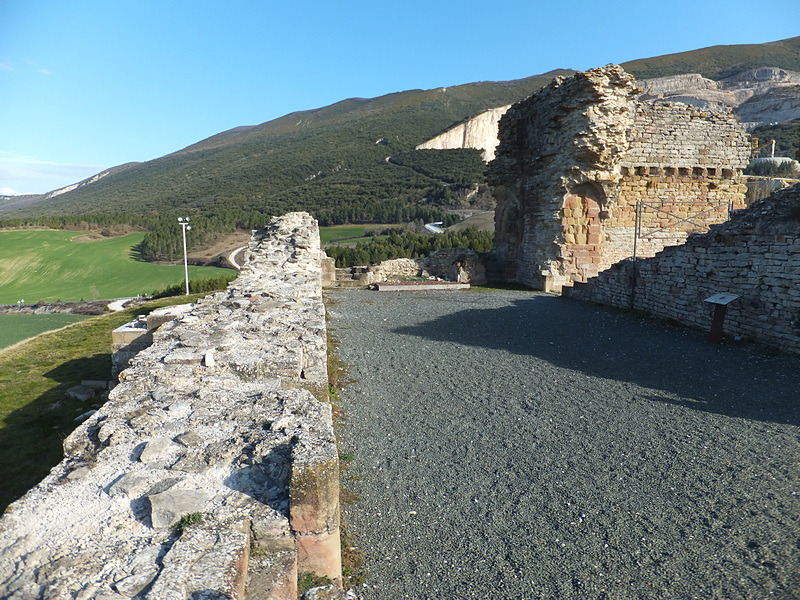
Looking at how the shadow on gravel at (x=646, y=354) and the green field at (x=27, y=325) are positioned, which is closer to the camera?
the shadow on gravel at (x=646, y=354)

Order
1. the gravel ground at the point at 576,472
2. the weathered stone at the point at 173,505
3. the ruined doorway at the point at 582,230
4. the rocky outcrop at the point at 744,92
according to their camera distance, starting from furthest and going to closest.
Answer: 1. the rocky outcrop at the point at 744,92
2. the ruined doorway at the point at 582,230
3. the gravel ground at the point at 576,472
4. the weathered stone at the point at 173,505

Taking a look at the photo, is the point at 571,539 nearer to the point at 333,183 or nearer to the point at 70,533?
the point at 70,533

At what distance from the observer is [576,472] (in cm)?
374

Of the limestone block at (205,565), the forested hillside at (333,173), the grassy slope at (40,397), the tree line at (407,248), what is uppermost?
the forested hillside at (333,173)

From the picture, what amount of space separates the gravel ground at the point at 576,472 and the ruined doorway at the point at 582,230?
7280 millimetres

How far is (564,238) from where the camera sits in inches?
569

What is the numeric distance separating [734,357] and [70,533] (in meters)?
7.39

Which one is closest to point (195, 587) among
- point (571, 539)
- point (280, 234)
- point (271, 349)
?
point (571, 539)

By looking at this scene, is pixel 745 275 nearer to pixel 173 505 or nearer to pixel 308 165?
pixel 173 505

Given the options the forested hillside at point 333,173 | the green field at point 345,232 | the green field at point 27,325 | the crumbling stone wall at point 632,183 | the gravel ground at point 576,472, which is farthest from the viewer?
the forested hillside at point 333,173

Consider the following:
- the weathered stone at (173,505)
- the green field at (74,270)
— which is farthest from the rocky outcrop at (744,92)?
the weathered stone at (173,505)

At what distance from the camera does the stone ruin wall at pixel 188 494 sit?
1.89m

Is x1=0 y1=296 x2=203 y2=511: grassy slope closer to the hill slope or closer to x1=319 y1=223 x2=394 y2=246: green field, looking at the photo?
x1=319 y1=223 x2=394 y2=246: green field

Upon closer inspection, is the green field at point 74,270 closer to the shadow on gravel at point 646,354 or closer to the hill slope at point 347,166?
the hill slope at point 347,166
